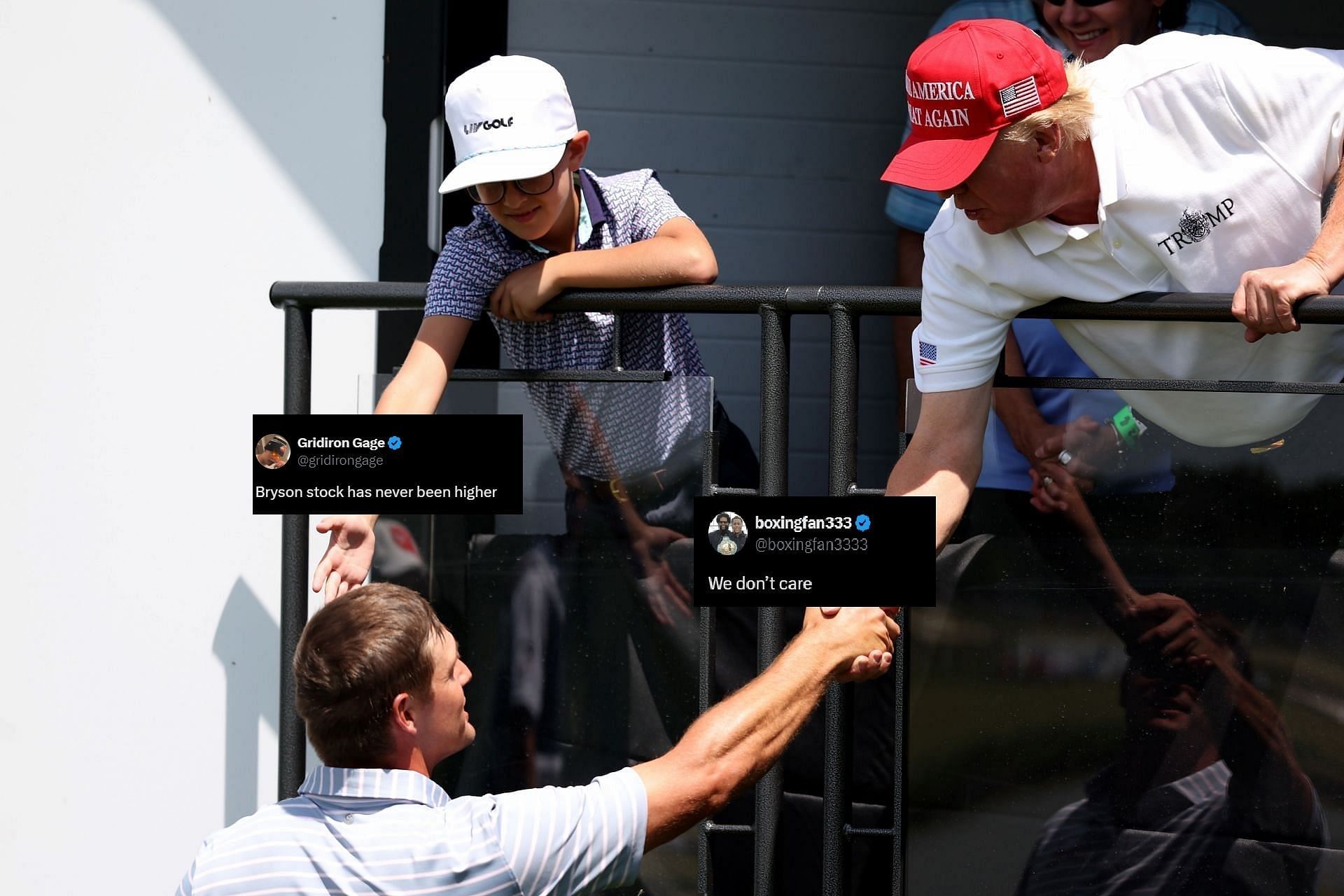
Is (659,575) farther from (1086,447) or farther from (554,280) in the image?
(1086,447)

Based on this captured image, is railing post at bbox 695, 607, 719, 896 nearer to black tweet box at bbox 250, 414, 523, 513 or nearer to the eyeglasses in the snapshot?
black tweet box at bbox 250, 414, 523, 513

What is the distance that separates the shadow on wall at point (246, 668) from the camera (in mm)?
3430

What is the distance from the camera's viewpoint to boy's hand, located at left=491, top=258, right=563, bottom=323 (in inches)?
101

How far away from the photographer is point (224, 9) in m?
3.49

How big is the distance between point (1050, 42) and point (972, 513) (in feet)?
5.17

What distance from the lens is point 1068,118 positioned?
234cm

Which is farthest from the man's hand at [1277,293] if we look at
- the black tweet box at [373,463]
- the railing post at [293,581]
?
the railing post at [293,581]

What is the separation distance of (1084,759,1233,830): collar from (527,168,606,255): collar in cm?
135

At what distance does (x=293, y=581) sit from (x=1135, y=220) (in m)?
1.71

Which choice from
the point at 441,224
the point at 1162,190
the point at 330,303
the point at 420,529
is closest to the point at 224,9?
the point at 441,224

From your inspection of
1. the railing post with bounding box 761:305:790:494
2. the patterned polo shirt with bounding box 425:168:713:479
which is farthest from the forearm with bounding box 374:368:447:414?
the railing post with bounding box 761:305:790:494

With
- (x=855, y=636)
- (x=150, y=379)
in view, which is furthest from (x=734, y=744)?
(x=150, y=379)

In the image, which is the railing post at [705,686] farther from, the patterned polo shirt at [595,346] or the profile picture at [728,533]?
the profile picture at [728,533]

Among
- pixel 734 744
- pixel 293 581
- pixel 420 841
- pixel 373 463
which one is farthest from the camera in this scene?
pixel 293 581
